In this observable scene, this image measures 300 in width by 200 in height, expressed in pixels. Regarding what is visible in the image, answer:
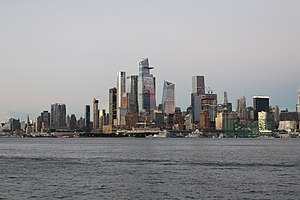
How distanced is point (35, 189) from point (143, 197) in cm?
1436

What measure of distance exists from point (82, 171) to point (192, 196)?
106 ft

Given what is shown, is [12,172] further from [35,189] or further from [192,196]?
[192,196]

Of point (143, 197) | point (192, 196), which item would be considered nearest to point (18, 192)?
point (143, 197)

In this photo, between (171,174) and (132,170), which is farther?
(132,170)

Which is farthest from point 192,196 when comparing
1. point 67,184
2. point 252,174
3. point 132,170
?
point 132,170

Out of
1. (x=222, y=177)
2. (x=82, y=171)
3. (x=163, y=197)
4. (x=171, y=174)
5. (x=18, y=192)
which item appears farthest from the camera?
(x=82, y=171)

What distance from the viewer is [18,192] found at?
192 ft

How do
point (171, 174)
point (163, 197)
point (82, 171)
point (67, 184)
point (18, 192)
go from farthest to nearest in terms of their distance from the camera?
point (82, 171) → point (171, 174) → point (67, 184) → point (18, 192) → point (163, 197)

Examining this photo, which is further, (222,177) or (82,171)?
(82,171)

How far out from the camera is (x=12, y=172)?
8225cm

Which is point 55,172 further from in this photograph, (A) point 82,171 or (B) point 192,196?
(B) point 192,196

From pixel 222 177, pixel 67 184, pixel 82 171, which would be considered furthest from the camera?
pixel 82 171

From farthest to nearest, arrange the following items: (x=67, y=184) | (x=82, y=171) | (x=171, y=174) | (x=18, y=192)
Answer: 1. (x=82, y=171)
2. (x=171, y=174)
3. (x=67, y=184)
4. (x=18, y=192)

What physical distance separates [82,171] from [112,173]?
6.51 m
